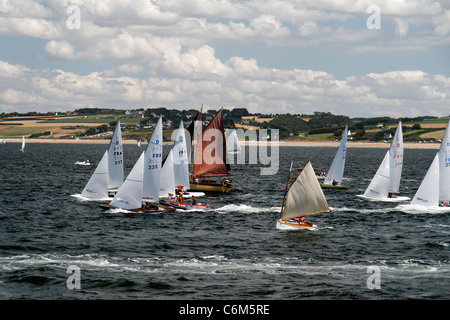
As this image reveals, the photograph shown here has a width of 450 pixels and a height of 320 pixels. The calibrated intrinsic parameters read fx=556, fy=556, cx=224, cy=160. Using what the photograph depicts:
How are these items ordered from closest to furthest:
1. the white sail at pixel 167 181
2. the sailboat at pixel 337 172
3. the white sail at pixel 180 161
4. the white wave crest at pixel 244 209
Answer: the white wave crest at pixel 244 209
the white sail at pixel 167 181
the white sail at pixel 180 161
the sailboat at pixel 337 172

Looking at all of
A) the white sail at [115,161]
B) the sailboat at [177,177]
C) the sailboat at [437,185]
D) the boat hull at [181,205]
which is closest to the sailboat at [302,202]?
the boat hull at [181,205]

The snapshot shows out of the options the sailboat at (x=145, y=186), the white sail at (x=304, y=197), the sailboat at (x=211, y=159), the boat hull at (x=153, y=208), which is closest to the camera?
the white sail at (x=304, y=197)

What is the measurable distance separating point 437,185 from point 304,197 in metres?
18.9

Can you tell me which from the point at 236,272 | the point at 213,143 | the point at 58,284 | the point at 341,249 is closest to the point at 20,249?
the point at 58,284

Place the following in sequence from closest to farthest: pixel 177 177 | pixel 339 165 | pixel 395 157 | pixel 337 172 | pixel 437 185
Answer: pixel 437 185, pixel 395 157, pixel 177 177, pixel 339 165, pixel 337 172

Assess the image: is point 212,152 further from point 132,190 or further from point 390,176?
point 390,176

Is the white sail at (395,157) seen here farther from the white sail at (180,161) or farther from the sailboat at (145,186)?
the sailboat at (145,186)

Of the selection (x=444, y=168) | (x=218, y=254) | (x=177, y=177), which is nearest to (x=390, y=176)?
(x=444, y=168)

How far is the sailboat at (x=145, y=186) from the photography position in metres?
62.7

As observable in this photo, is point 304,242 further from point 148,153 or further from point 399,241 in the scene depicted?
point 148,153

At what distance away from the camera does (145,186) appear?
65.3 metres

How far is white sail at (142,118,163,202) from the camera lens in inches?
2571

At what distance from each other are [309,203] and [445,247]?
1322cm
